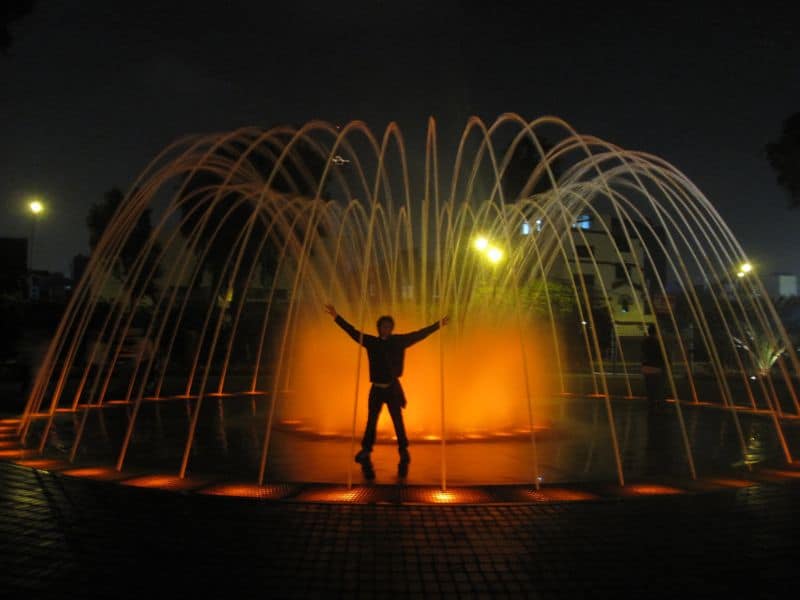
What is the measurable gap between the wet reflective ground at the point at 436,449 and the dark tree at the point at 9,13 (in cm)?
989

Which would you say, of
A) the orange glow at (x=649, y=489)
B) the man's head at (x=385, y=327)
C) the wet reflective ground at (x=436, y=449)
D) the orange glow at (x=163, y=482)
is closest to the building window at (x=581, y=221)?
the wet reflective ground at (x=436, y=449)

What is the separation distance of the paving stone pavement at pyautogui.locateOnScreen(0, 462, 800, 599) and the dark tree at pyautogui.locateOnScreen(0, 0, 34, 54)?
1427 centimetres

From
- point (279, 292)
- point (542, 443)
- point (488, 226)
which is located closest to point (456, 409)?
point (542, 443)

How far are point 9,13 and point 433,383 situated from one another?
14.1 metres

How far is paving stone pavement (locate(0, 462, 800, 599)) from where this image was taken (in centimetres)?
504

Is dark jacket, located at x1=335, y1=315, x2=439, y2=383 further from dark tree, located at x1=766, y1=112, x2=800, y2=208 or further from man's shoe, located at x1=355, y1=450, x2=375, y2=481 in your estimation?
dark tree, located at x1=766, y1=112, x2=800, y2=208

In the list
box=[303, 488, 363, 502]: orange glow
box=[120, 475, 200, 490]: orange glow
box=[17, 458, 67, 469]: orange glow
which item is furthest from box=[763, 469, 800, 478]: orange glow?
box=[17, 458, 67, 469]: orange glow

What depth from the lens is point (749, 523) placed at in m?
6.85

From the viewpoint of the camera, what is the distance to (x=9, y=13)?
17594mm

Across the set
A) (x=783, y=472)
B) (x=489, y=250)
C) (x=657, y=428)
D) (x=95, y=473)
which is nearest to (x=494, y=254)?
(x=489, y=250)

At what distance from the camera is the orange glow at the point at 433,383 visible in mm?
12820

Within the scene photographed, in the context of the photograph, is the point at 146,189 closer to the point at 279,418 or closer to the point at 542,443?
the point at 279,418

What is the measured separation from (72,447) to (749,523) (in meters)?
9.16

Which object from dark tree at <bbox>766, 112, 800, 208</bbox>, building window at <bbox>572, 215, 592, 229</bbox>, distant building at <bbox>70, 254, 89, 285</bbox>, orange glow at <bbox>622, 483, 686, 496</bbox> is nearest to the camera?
orange glow at <bbox>622, 483, 686, 496</bbox>
